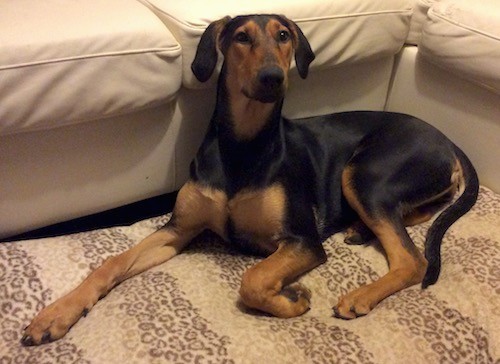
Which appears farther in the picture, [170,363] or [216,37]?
[216,37]

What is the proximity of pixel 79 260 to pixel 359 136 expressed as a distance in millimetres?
1053

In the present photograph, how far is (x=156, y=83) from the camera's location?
5.78ft

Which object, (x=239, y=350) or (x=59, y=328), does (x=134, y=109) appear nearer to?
(x=59, y=328)

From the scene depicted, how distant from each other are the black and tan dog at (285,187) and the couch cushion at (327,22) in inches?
4.2

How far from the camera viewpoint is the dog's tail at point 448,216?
1802 mm

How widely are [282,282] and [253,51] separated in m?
0.68

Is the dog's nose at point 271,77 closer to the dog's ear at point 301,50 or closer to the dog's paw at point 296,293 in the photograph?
the dog's ear at point 301,50

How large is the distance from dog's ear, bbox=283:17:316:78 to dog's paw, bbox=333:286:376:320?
70 cm

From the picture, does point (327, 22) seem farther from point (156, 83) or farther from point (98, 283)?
point (98, 283)


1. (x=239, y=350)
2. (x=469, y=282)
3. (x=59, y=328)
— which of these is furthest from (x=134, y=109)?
(x=469, y=282)

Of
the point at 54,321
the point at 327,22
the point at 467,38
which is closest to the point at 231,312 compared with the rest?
the point at 54,321

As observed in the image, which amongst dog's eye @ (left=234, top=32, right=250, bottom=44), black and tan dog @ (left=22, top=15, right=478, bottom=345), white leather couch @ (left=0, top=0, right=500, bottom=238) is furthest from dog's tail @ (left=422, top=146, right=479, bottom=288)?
dog's eye @ (left=234, top=32, right=250, bottom=44)

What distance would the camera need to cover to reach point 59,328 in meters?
1.53

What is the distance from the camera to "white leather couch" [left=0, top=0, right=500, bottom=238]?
162 cm
